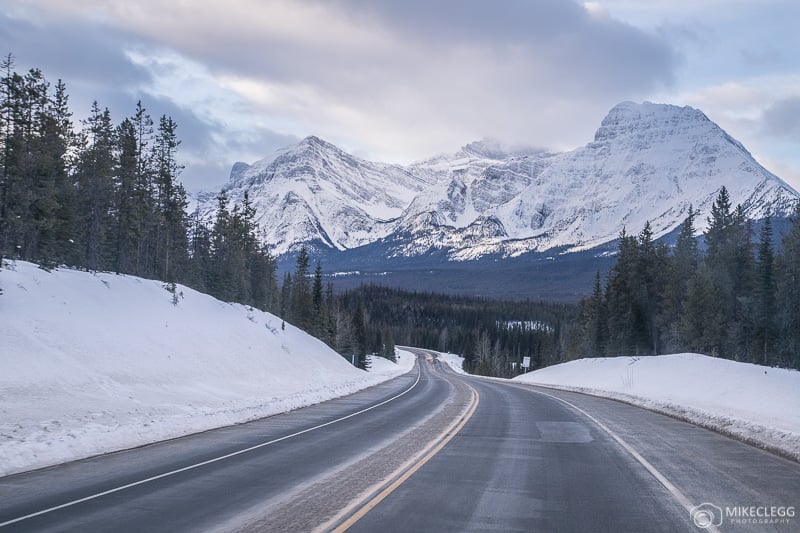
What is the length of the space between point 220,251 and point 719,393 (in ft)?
164

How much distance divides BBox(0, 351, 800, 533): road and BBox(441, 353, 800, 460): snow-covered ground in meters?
0.87

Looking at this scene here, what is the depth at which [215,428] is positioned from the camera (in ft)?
58.9

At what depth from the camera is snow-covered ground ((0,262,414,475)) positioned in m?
15.0

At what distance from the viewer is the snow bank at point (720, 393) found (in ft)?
54.4

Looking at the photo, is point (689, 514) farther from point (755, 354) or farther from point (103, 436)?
point (755, 354)

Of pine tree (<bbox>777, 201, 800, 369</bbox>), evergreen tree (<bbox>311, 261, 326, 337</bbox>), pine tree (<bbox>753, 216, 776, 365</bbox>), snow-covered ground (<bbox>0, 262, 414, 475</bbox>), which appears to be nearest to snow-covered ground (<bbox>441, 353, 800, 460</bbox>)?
snow-covered ground (<bbox>0, 262, 414, 475</bbox>)

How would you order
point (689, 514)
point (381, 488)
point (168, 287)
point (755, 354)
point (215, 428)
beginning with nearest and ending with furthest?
point (689, 514), point (381, 488), point (215, 428), point (168, 287), point (755, 354)

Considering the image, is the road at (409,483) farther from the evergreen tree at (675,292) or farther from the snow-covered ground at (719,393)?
the evergreen tree at (675,292)

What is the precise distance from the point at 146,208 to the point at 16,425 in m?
43.3

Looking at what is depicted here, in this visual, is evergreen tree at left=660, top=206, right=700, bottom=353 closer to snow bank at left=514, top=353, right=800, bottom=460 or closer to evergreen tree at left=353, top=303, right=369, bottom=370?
snow bank at left=514, top=353, right=800, bottom=460

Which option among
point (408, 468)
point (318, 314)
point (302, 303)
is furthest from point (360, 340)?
point (408, 468)

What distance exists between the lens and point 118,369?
2308 centimetres

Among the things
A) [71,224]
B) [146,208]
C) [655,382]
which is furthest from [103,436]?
[146,208]

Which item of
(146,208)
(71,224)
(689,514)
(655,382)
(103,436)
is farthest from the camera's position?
(146,208)
